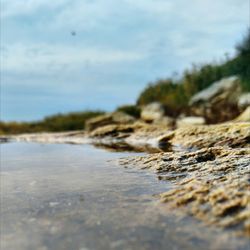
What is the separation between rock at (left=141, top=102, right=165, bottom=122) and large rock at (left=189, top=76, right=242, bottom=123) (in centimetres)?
183

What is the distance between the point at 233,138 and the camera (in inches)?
396

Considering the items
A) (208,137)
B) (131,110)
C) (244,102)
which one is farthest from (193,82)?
(208,137)

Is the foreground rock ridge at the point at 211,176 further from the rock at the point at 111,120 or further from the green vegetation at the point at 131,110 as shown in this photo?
the green vegetation at the point at 131,110

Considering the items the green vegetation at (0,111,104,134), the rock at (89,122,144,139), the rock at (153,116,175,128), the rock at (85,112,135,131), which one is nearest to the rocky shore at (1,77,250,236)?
the rock at (89,122,144,139)

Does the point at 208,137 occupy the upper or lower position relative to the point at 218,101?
lower

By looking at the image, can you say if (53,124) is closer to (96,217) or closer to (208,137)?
(208,137)

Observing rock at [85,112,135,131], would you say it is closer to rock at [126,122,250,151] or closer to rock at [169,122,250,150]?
rock at [126,122,250,151]

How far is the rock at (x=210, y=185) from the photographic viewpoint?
132 inches

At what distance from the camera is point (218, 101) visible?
24188 mm

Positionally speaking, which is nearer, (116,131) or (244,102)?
(116,131)

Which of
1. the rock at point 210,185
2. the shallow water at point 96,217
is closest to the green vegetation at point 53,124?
the rock at point 210,185

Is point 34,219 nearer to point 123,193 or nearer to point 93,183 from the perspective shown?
point 123,193

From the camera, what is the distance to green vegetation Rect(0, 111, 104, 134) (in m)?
29.5

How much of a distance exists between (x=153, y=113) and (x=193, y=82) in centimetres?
534
